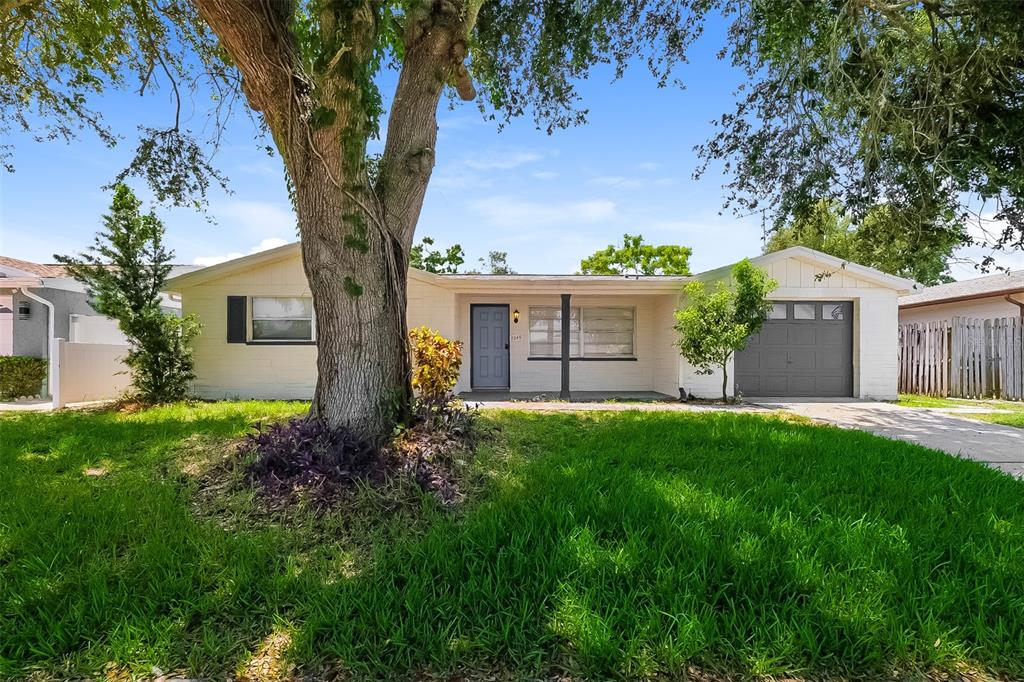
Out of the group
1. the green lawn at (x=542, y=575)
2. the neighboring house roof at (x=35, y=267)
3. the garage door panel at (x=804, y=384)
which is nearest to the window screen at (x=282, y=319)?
the neighboring house roof at (x=35, y=267)

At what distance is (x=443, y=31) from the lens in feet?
14.5

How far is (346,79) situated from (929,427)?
8337 mm

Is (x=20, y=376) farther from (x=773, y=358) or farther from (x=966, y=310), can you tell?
(x=966, y=310)

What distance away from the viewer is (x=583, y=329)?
38.2 ft

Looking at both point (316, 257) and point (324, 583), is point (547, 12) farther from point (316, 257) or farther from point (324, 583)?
point (324, 583)

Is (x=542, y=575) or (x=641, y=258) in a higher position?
(x=641, y=258)

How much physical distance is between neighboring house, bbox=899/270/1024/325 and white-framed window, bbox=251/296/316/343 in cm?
1513

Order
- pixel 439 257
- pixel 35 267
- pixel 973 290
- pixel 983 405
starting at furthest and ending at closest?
pixel 439 257
pixel 35 267
pixel 973 290
pixel 983 405

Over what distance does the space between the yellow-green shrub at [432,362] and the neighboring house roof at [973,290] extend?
1173 cm

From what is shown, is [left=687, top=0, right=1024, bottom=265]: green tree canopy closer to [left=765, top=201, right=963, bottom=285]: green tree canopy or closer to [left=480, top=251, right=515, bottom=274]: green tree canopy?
[left=765, top=201, right=963, bottom=285]: green tree canopy

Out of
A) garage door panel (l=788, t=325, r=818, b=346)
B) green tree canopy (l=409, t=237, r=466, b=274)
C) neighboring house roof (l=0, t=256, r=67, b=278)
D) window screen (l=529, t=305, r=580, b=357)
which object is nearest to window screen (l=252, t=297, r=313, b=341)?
window screen (l=529, t=305, r=580, b=357)

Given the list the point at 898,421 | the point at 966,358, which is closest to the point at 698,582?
the point at 898,421

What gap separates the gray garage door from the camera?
10094mm

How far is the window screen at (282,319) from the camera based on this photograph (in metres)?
9.85
